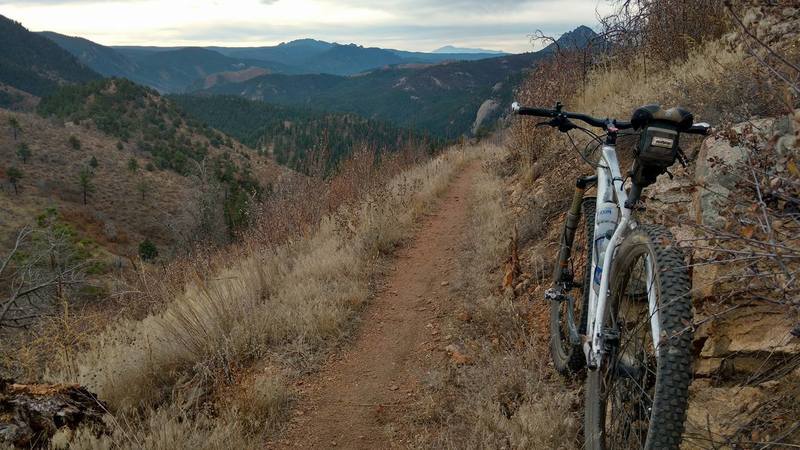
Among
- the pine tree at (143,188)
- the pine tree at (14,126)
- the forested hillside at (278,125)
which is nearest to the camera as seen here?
the pine tree at (143,188)

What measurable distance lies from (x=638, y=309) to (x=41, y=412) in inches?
132

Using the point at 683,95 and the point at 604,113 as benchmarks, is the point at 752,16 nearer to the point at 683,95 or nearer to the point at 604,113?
the point at 683,95

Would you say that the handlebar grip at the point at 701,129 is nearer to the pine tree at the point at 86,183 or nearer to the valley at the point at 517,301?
the valley at the point at 517,301

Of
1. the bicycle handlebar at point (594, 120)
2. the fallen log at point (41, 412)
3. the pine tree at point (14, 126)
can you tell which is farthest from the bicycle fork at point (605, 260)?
the pine tree at point (14, 126)

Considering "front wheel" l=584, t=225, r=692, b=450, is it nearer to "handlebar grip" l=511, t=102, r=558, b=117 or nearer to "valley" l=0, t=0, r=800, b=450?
"valley" l=0, t=0, r=800, b=450

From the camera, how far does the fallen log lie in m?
2.79

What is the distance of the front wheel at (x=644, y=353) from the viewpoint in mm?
1539

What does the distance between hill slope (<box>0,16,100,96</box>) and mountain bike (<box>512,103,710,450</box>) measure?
18508 cm

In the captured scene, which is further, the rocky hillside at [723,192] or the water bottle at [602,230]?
the water bottle at [602,230]

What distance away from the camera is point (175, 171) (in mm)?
65938

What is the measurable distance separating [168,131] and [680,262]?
87591 mm

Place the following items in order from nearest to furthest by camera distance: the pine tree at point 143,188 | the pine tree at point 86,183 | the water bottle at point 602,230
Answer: the water bottle at point 602,230 < the pine tree at point 86,183 < the pine tree at point 143,188

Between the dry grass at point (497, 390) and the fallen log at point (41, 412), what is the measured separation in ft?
6.96

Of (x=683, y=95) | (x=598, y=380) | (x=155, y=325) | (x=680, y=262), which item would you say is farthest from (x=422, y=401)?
(x=683, y=95)
